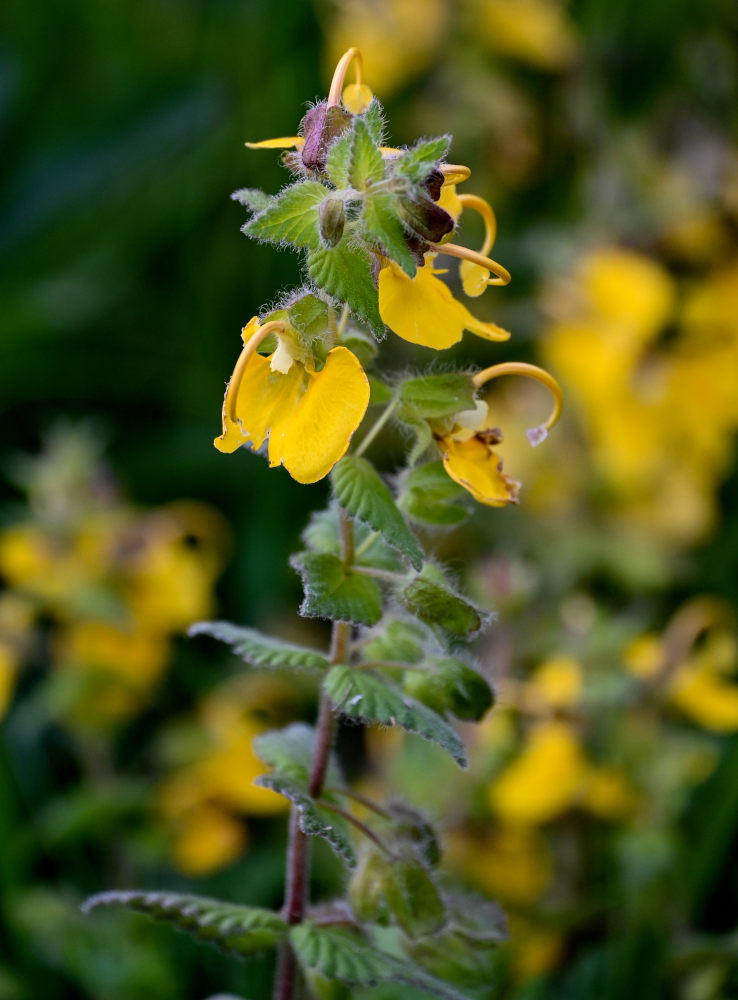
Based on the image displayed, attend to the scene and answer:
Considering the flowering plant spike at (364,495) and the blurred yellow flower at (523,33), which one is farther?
the blurred yellow flower at (523,33)

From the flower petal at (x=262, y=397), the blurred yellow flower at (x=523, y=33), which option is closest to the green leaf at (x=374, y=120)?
the flower petal at (x=262, y=397)

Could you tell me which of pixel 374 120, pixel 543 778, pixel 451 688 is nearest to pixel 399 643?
pixel 451 688

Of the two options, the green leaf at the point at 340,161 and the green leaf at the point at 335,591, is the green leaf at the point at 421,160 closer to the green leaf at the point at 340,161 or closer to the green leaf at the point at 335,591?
the green leaf at the point at 340,161

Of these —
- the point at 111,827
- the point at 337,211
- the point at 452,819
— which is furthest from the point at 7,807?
the point at 337,211

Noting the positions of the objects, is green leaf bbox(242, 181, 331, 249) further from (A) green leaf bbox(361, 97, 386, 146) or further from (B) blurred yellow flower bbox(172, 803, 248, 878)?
(B) blurred yellow flower bbox(172, 803, 248, 878)

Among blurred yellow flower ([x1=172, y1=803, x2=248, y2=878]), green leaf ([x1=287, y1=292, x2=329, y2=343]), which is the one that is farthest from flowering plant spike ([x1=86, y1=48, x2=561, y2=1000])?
blurred yellow flower ([x1=172, y1=803, x2=248, y2=878])

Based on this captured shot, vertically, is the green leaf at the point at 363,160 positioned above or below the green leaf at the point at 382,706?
above

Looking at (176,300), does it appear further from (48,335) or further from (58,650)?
(58,650)
